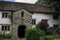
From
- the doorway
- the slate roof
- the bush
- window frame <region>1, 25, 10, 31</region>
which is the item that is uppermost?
the slate roof

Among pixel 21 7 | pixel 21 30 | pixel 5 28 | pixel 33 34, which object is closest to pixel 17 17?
pixel 21 7

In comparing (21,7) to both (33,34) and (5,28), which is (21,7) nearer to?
(5,28)

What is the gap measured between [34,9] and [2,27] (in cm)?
767

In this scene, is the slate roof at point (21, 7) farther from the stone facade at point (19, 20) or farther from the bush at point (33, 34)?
the bush at point (33, 34)

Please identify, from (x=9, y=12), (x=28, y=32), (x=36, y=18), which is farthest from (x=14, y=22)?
(x=28, y=32)

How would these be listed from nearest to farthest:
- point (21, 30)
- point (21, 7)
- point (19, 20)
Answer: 1. point (19, 20)
2. point (21, 7)
3. point (21, 30)

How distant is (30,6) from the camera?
174 ft

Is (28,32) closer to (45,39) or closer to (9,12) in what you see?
(45,39)

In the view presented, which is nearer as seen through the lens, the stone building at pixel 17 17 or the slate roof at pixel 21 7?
the stone building at pixel 17 17

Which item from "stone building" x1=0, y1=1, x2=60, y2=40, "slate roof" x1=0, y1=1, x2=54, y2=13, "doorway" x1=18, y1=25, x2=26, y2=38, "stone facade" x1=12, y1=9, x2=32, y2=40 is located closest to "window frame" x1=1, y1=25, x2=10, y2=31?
"stone building" x1=0, y1=1, x2=60, y2=40

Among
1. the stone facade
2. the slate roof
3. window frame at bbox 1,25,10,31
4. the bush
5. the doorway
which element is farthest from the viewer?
the doorway

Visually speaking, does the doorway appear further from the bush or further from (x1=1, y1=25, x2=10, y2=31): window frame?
the bush

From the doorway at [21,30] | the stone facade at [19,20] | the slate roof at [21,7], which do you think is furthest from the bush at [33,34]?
the slate roof at [21,7]

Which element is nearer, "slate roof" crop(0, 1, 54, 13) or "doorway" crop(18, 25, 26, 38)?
"slate roof" crop(0, 1, 54, 13)
